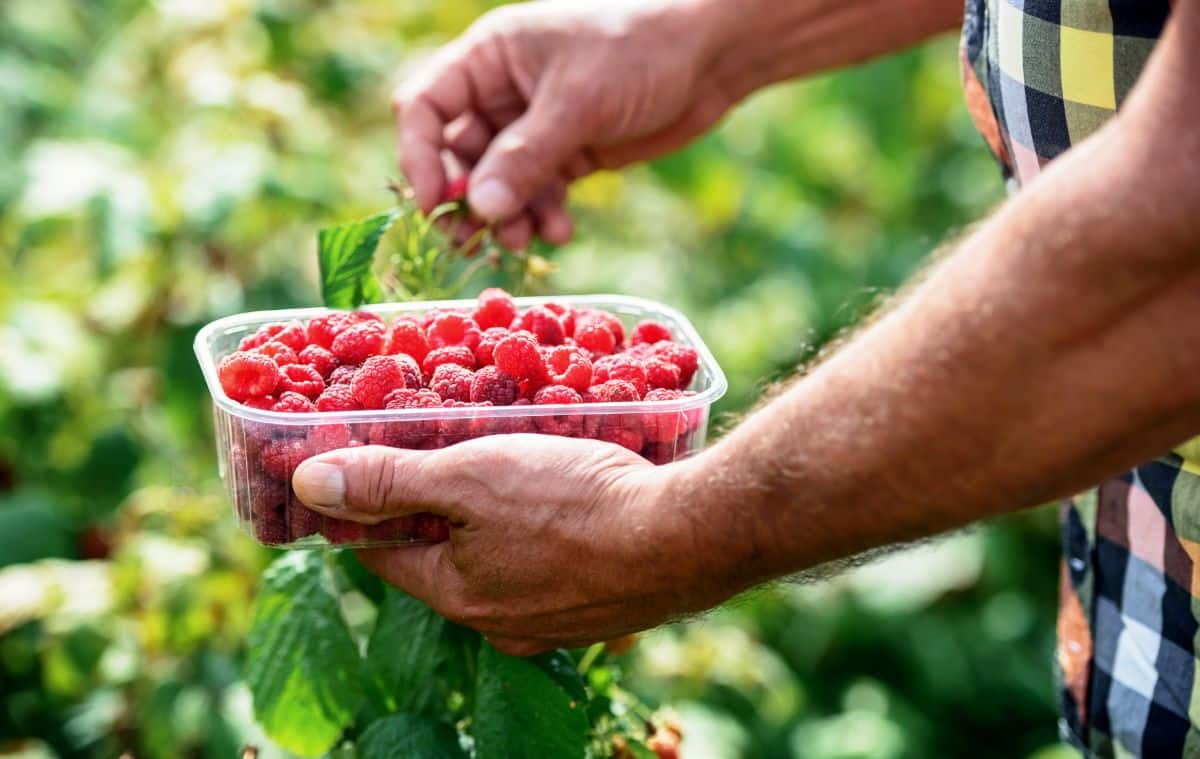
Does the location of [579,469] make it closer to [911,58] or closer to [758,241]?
[758,241]

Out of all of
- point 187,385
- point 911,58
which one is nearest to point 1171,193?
point 187,385

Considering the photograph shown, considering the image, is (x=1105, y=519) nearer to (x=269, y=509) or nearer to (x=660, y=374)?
(x=660, y=374)

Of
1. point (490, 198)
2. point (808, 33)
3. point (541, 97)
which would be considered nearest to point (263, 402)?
point (490, 198)

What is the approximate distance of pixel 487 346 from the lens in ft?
3.69

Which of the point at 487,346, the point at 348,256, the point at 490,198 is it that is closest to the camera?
the point at 487,346

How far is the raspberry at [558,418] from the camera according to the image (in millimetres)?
1077

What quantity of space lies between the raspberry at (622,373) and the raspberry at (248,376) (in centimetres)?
28

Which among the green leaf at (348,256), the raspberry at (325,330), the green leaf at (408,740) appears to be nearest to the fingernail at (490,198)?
the green leaf at (348,256)

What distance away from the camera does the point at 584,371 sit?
3.62 feet

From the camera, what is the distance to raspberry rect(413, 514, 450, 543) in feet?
3.64

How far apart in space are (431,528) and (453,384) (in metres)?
0.13

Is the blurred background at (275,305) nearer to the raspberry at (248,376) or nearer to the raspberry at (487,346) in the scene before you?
the raspberry at (487,346)

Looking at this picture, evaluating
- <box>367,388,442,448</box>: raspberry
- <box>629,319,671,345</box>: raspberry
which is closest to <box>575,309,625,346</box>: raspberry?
<box>629,319,671,345</box>: raspberry

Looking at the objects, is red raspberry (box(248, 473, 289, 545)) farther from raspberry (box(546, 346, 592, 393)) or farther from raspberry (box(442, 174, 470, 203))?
raspberry (box(442, 174, 470, 203))
